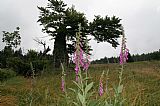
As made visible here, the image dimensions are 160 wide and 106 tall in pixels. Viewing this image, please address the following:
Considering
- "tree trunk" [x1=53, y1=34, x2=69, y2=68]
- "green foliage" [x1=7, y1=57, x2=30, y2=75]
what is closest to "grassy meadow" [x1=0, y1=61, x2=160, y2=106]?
"green foliage" [x1=7, y1=57, x2=30, y2=75]

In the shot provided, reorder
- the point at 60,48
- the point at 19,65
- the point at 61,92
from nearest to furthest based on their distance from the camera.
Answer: the point at 61,92 → the point at 19,65 → the point at 60,48

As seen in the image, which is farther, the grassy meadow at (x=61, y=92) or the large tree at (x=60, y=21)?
the large tree at (x=60, y=21)

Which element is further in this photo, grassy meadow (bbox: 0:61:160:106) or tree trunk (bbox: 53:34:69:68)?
tree trunk (bbox: 53:34:69:68)

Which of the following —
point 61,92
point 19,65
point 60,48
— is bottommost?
point 61,92

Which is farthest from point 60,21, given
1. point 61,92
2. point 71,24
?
point 61,92

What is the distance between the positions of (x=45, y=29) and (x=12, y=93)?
1549 cm

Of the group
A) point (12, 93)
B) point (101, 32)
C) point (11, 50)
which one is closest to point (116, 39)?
point (101, 32)

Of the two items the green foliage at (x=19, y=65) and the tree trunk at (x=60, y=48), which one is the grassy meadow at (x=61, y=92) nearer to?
the green foliage at (x=19, y=65)

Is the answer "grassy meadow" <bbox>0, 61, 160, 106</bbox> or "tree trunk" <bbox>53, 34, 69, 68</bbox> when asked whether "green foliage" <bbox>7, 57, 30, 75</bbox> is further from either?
"tree trunk" <bbox>53, 34, 69, 68</bbox>

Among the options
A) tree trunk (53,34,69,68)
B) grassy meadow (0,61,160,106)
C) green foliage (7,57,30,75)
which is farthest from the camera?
tree trunk (53,34,69,68)

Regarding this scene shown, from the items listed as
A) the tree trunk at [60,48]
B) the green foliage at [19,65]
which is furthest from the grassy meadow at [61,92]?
the tree trunk at [60,48]

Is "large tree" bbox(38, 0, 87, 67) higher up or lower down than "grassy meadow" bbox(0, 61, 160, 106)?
higher up

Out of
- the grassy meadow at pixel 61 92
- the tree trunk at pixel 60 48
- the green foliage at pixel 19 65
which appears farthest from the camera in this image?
the tree trunk at pixel 60 48

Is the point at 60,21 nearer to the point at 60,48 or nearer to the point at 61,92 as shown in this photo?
the point at 60,48
